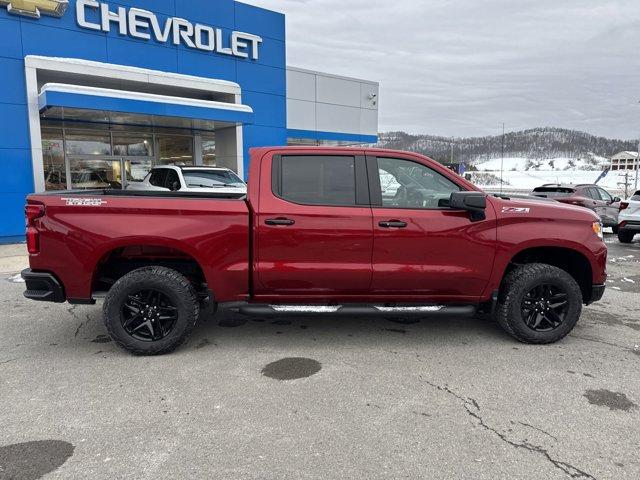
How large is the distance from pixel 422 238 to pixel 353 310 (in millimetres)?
897

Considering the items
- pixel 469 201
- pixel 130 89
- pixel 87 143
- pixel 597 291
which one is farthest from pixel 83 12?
pixel 597 291

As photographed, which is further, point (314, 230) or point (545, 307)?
point (545, 307)

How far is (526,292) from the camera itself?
4504 millimetres

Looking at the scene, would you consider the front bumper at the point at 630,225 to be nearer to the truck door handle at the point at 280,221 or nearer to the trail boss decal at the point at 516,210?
the trail boss decal at the point at 516,210

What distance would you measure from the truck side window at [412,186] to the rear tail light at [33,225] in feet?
9.84

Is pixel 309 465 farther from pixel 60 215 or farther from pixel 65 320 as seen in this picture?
pixel 65 320

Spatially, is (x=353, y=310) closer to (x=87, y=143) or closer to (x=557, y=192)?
(x=557, y=192)

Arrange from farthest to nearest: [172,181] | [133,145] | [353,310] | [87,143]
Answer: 1. [133,145]
2. [87,143]
3. [172,181]
4. [353,310]

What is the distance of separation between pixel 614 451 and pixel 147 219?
376cm

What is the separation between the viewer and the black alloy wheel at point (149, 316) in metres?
4.26

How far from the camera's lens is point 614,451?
2873 mm

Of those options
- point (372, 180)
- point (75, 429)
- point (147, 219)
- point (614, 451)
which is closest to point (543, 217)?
point (372, 180)

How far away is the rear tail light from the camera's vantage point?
13.7 ft

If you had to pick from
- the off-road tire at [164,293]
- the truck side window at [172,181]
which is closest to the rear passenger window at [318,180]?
the off-road tire at [164,293]
